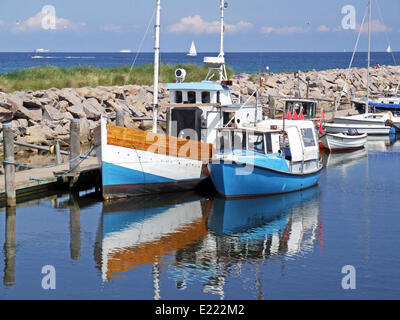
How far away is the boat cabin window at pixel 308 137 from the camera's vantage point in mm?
27688

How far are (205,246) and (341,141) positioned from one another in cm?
2343

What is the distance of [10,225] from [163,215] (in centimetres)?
569

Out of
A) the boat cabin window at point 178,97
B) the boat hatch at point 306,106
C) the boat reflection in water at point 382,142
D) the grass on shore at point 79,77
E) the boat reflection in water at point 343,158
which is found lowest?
the boat reflection in water at point 343,158

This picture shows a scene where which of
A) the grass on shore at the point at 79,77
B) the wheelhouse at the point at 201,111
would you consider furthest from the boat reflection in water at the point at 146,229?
the grass on shore at the point at 79,77

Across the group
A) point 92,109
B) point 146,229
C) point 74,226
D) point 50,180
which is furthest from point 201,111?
point 92,109

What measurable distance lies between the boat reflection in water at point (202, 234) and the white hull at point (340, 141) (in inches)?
521

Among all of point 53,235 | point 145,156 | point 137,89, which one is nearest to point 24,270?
point 53,235

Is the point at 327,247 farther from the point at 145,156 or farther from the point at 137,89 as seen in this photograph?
the point at 137,89

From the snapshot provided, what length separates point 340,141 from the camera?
41.4 m

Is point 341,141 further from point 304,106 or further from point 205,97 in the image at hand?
point 205,97

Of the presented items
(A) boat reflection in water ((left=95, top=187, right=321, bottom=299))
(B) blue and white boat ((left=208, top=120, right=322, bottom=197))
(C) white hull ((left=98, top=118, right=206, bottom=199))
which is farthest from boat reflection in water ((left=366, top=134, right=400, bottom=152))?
(C) white hull ((left=98, top=118, right=206, bottom=199))

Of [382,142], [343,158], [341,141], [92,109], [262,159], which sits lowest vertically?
[343,158]

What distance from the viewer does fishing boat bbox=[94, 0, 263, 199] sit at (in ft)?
80.7

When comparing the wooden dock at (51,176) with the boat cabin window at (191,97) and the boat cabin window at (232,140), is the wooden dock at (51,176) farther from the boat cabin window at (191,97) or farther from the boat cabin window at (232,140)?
the boat cabin window at (232,140)
